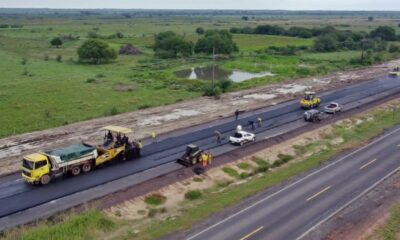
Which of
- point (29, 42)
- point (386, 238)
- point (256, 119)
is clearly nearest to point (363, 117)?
point (256, 119)

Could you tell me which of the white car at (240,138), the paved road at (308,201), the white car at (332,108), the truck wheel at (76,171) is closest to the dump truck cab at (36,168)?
the truck wheel at (76,171)

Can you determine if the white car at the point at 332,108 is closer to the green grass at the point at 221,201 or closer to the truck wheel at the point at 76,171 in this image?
the green grass at the point at 221,201

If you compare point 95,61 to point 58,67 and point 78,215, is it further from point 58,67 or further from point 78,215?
point 78,215

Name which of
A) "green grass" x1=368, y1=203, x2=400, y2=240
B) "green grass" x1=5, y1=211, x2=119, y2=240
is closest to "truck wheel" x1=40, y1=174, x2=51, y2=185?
"green grass" x1=5, y1=211, x2=119, y2=240

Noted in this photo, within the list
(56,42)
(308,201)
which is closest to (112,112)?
(308,201)

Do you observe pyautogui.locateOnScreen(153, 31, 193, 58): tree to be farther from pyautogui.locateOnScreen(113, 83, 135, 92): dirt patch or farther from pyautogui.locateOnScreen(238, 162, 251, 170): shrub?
pyautogui.locateOnScreen(238, 162, 251, 170): shrub
